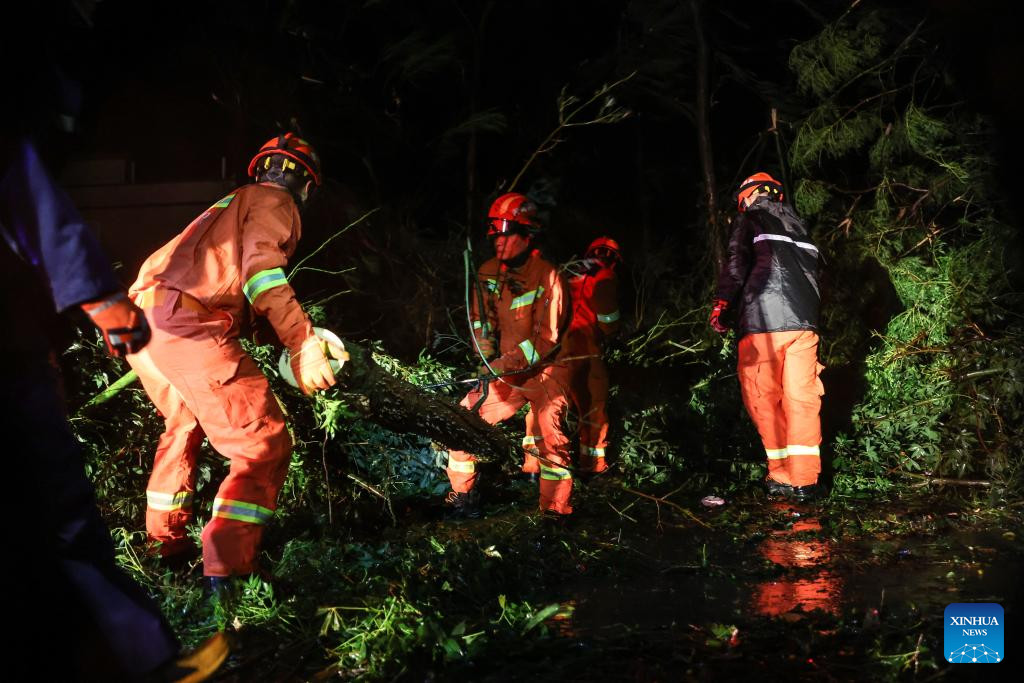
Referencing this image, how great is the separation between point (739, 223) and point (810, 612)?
3.19 metres

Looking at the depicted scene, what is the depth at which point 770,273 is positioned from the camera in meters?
5.46

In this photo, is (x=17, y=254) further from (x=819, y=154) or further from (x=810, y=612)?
(x=819, y=154)

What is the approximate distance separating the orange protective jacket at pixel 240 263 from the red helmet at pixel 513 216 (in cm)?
194

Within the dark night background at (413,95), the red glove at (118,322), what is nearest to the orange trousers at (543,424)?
the dark night background at (413,95)

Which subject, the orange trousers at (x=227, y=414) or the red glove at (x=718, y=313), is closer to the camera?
the orange trousers at (x=227, y=414)

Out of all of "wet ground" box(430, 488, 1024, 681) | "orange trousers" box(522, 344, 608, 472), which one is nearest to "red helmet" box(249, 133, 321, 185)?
"wet ground" box(430, 488, 1024, 681)

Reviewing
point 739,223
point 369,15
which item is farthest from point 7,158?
point 369,15

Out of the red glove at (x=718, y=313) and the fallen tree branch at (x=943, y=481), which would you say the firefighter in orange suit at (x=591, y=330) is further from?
the fallen tree branch at (x=943, y=481)

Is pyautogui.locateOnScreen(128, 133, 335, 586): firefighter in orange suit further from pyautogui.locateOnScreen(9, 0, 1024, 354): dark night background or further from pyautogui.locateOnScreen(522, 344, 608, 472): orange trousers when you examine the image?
pyautogui.locateOnScreen(9, 0, 1024, 354): dark night background

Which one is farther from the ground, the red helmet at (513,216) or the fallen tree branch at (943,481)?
the red helmet at (513,216)

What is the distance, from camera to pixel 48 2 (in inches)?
90.1

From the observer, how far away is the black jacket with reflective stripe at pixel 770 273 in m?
5.38

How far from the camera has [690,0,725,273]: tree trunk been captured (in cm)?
834

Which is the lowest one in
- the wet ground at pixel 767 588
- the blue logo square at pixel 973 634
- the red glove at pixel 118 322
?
the wet ground at pixel 767 588
